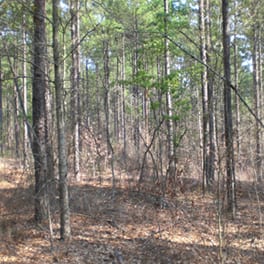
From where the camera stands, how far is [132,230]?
22.9ft

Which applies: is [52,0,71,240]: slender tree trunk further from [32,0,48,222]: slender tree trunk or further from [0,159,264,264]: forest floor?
[32,0,48,222]: slender tree trunk

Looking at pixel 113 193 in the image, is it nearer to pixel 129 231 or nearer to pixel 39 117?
pixel 129 231

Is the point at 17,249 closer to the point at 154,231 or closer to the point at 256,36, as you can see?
the point at 154,231

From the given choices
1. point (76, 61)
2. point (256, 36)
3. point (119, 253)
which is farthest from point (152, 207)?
point (256, 36)

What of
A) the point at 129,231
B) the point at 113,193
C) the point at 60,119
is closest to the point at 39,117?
the point at 60,119

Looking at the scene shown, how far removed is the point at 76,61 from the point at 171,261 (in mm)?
7681

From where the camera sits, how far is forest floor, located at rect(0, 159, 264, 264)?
5543 mm

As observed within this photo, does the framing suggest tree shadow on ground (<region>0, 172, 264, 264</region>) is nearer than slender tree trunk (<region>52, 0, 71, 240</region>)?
Yes

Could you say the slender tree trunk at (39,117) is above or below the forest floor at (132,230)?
above

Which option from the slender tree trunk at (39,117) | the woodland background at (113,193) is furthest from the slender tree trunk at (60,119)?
the slender tree trunk at (39,117)

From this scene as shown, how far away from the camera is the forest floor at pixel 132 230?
18.2 feet

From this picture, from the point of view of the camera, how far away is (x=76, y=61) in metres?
11.3

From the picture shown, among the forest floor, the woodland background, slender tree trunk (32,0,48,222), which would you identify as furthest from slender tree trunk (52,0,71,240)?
slender tree trunk (32,0,48,222)

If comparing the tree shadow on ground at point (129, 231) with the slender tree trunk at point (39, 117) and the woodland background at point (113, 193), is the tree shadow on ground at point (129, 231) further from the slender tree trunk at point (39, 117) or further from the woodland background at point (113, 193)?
the slender tree trunk at point (39, 117)
